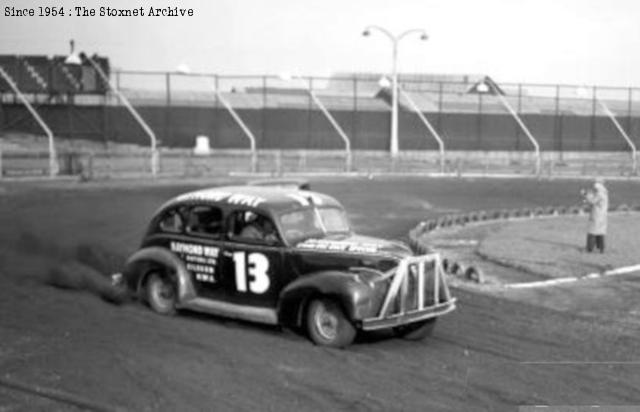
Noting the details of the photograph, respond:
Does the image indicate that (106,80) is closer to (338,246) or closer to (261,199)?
(261,199)

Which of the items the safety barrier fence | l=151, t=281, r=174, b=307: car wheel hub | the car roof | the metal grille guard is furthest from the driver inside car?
the safety barrier fence

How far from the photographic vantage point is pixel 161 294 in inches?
422

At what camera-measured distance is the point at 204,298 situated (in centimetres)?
1030

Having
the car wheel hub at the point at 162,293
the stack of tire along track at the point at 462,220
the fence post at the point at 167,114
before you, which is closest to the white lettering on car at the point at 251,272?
the car wheel hub at the point at 162,293

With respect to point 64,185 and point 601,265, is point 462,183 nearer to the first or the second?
point 64,185

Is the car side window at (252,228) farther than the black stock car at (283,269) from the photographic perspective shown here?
Yes

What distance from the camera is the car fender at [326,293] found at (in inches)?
348

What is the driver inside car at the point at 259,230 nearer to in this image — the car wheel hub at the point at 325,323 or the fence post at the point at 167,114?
the car wheel hub at the point at 325,323

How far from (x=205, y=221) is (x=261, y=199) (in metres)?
0.81

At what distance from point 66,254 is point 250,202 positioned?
4.60m

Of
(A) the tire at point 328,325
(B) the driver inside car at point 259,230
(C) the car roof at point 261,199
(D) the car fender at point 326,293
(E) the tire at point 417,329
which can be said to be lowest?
(E) the tire at point 417,329

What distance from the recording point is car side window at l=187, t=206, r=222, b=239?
34.4 feet

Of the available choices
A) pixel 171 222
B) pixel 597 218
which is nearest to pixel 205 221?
pixel 171 222

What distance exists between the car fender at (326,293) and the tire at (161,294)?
1.73 m
